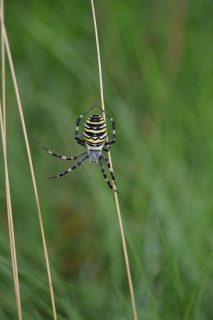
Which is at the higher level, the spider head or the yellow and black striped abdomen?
the spider head

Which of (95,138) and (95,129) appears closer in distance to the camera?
(95,129)

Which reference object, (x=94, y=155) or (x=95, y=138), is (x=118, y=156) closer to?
(x=94, y=155)

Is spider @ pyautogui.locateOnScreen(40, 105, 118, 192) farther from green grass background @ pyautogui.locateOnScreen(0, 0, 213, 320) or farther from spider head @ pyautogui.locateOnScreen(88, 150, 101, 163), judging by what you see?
green grass background @ pyautogui.locateOnScreen(0, 0, 213, 320)

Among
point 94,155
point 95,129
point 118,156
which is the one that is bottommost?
point 95,129

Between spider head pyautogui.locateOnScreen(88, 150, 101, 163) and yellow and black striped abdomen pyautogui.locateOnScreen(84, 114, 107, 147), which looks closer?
yellow and black striped abdomen pyautogui.locateOnScreen(84, 114, 107, 147)

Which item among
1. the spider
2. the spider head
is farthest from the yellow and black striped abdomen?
the spider head

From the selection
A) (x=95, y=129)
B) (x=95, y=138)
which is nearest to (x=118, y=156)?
(x=95, y=138)

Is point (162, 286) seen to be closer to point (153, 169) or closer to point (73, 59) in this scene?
point (153, 169)
